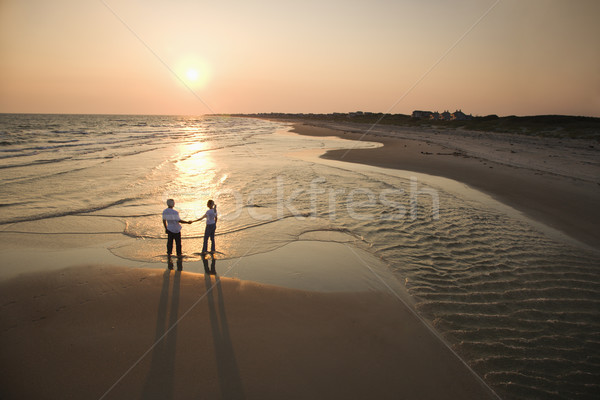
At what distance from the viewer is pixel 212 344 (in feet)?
16.1

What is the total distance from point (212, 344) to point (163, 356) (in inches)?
30.1

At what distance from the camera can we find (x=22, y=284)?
6.58 m

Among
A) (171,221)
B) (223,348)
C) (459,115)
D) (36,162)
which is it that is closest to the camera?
(223,348)

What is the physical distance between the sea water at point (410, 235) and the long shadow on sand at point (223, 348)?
234cm

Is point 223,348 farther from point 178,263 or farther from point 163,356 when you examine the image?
point 178,263

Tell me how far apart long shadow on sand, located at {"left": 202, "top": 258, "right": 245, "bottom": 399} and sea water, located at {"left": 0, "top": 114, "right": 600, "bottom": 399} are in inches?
92.1

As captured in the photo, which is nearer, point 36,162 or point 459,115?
point 36,162

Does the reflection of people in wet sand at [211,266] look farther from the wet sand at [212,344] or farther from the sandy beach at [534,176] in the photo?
the sandy beach at [534,176]

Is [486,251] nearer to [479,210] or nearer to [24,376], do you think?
[479,210]

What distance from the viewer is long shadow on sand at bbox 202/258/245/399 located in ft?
13.5

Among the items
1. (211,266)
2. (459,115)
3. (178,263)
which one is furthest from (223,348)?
(459,115)

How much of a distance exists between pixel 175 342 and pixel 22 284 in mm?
4586

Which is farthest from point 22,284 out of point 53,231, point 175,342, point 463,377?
point 463,377

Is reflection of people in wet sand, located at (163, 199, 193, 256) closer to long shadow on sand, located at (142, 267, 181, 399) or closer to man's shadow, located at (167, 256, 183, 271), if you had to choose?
man's shadow, located at (167, 256, 183, 271)
